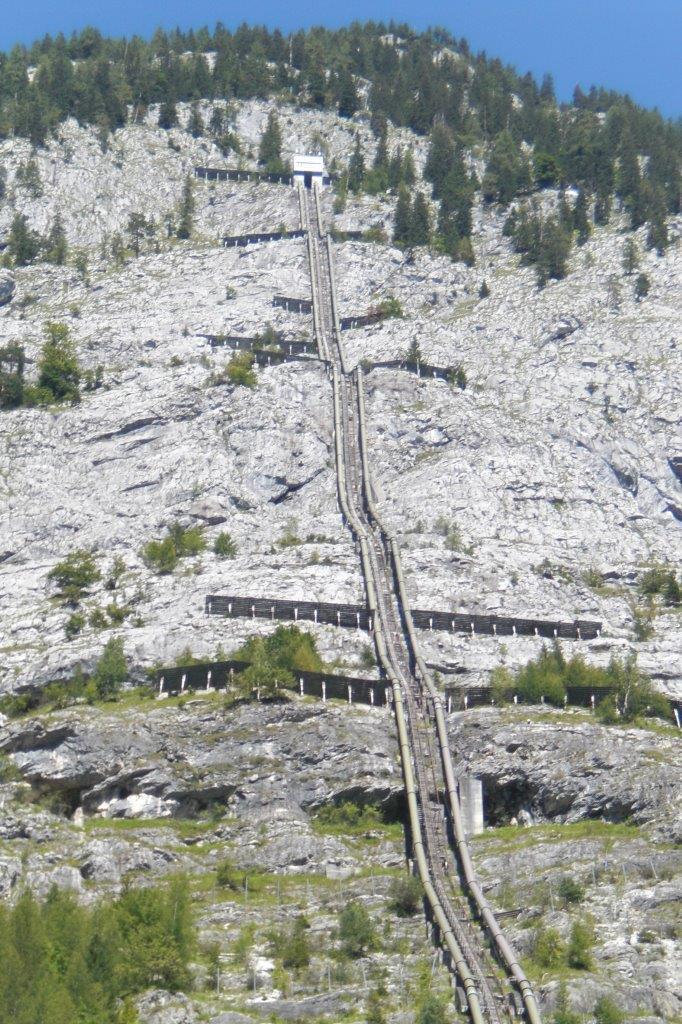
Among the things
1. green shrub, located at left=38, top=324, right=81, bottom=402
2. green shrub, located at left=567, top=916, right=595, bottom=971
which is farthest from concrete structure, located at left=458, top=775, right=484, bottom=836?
green shrub, located at left=38, top=324, right=81, bottom=402

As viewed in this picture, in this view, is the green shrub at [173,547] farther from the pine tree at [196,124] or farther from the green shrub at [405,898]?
the pine tree at [196,124]

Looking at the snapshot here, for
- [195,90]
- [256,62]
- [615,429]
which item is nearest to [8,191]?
[195,90]

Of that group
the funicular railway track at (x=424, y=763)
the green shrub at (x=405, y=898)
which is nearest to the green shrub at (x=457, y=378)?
the funicular railway track at (x=424, y=763)

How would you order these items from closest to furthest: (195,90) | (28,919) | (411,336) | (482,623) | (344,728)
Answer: (28,919) < (344,728) < (482,623) < (411,336) < (195,90)

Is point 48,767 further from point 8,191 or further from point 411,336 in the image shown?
point 8,191

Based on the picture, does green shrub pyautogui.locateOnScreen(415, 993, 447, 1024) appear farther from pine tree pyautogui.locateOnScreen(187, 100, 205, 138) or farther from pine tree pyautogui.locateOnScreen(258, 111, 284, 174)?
pine tree pyautogui.locateOnScreen(187, 100, 205, 138)

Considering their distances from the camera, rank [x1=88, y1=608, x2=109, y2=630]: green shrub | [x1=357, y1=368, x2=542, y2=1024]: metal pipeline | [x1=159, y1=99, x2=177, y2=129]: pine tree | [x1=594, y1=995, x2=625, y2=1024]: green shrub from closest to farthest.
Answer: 1. [x1=594, y1=995, x2=625, y2=1024]: green shrub
2. [x1=357, y1=368, x2=542, y2=1024]: metal pipeline
3. [x1=88, y1=608, x2=109, y2=630]: green shrub
4. [x1=159, y1=99, x2=177, y2=129]: pine tree
